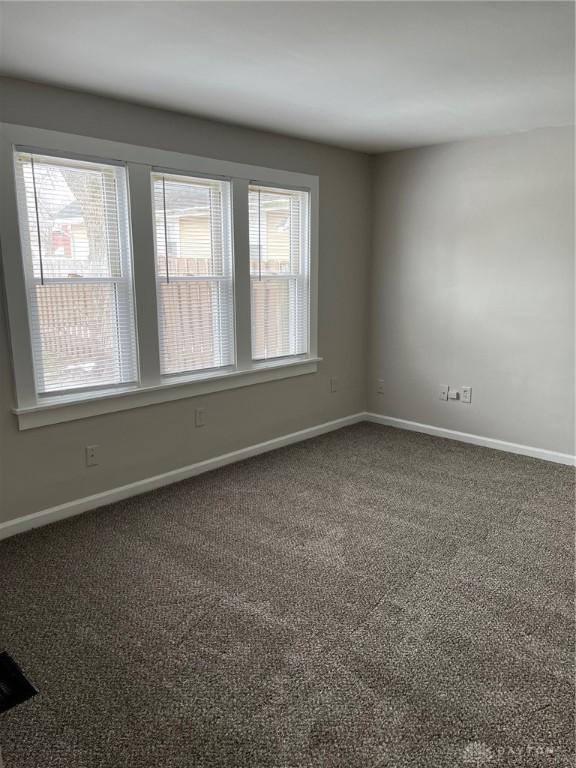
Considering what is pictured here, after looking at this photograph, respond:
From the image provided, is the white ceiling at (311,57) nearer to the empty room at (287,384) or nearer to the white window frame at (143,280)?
the empty room at (287,384)

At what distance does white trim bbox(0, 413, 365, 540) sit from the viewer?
126 inches

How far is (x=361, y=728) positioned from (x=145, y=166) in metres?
3.14

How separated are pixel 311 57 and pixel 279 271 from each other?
2020 millimetres

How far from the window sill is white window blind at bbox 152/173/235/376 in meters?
0.12

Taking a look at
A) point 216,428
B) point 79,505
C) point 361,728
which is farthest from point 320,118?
point 361,728

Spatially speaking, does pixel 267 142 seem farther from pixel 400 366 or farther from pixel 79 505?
pixel 79 505

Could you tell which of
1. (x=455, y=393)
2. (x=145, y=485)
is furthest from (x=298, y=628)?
(x=455, y=393)

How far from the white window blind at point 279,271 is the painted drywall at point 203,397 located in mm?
202

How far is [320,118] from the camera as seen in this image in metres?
3.63

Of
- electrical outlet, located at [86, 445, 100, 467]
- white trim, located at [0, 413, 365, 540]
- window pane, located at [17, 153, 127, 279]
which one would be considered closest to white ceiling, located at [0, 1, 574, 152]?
window pane, located at [17, 153, 127, 279]

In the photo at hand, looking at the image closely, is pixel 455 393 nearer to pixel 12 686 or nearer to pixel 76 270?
pixel 76 270

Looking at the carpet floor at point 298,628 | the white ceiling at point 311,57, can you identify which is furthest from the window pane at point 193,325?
the white ceiling at point 311,57

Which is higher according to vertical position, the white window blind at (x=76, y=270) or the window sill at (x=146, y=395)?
the white window blind at (x=76, y=270)

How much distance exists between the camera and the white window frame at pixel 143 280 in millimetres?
2930
